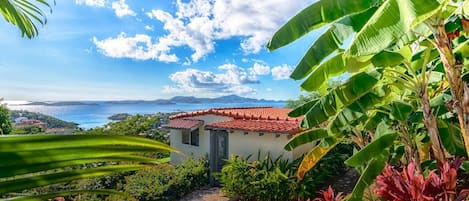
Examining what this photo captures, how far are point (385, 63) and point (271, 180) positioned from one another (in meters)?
6.14

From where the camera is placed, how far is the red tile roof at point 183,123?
1499 cm

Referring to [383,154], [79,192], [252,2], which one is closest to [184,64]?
[252,2]

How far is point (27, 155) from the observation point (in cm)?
55

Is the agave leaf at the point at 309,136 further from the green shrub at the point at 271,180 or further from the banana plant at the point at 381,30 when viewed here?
the green shrub at the point at 271,180

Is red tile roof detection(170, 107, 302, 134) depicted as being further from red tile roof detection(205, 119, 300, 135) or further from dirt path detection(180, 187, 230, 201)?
dirt path detection(180, 187, 230, 201)

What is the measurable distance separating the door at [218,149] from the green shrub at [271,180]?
7.33 ft

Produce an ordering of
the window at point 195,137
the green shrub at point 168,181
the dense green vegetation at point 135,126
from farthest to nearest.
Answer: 1. the dense green vegetation at point 135,126
2. the window at point 195,137
3. the green shrub at point 168,181

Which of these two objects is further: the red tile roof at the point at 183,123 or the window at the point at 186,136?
the window at the point at 186,136

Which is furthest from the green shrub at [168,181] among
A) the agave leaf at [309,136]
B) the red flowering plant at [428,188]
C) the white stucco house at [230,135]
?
the red flowering plant at [428,188]

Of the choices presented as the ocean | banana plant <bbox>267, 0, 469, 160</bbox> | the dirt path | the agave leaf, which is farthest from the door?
banana plant <bbox>267, 0, 469, 160</bbox>

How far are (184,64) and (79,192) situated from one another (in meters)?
29.7

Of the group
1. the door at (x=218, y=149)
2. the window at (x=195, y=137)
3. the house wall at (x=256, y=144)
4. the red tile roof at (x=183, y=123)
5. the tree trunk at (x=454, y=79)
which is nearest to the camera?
the tree trunk at (x=454, y=79)

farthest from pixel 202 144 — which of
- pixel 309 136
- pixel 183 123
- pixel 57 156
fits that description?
pixel 57 156

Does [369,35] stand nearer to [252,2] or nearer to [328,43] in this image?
[328,43]
